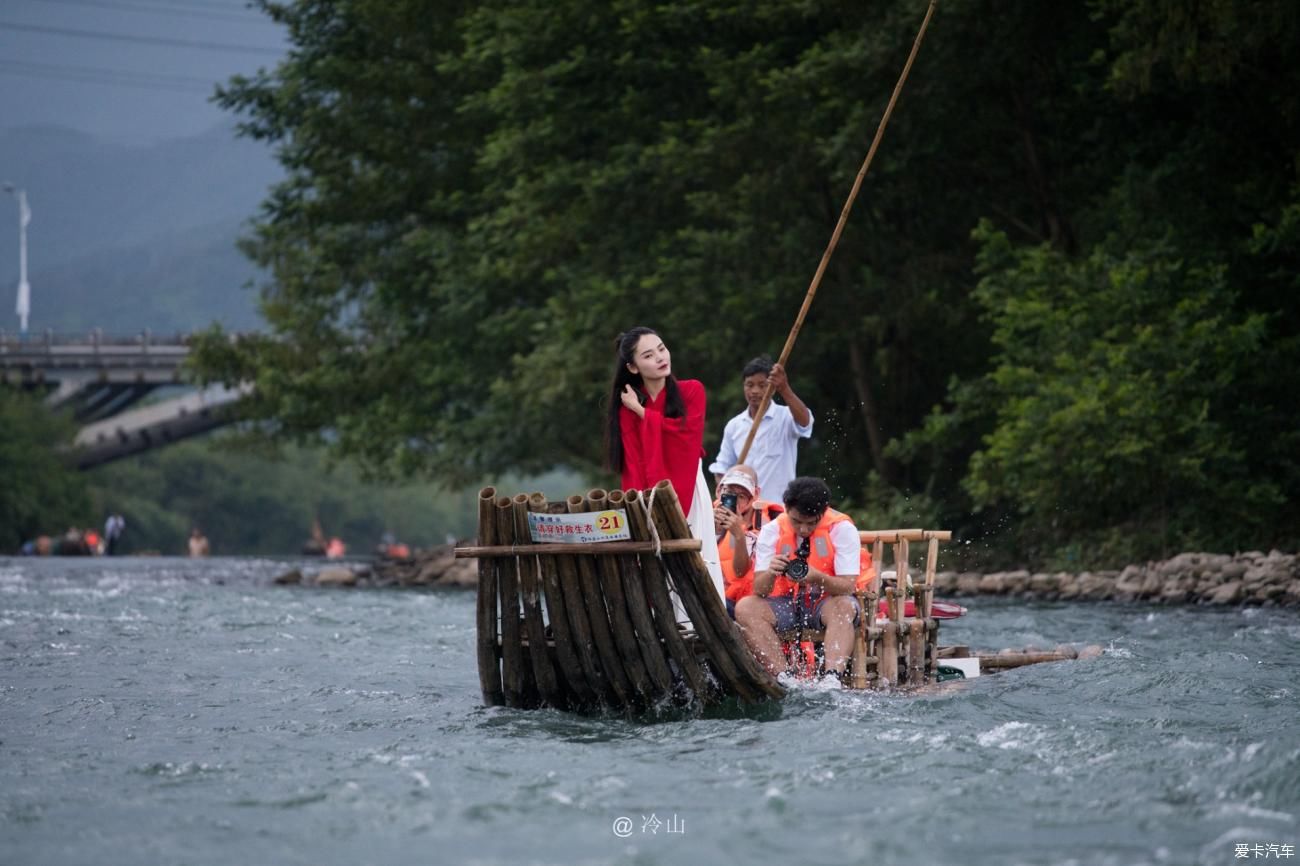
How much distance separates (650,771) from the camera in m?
7.60

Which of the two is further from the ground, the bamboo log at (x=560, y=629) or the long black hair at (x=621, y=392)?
the long black hair at (x=621, y=392)

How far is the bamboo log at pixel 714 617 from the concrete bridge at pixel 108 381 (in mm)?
53268

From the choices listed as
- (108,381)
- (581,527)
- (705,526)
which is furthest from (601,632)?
(108,381)

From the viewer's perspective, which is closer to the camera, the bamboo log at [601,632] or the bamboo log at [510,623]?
the bamboo log at [601,632]

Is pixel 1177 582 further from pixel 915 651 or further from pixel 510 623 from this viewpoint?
pixel 510 623

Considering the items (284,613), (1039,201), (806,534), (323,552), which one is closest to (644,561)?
(806,534)

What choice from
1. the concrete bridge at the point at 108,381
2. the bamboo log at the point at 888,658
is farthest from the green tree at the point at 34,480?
the bamboo log at the point at 888,658

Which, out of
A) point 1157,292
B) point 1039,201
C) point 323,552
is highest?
point 1039,201

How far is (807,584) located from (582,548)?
1419 millimetres

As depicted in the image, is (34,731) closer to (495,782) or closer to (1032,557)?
(495,782)

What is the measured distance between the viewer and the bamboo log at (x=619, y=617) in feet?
28.7

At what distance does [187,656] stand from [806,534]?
615 cm

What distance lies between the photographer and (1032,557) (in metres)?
23.5

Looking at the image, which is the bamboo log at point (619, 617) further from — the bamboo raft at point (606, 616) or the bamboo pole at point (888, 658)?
the bamboo pole at point (888, 658)
